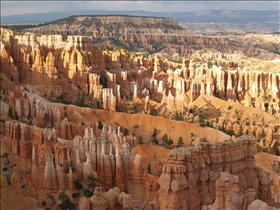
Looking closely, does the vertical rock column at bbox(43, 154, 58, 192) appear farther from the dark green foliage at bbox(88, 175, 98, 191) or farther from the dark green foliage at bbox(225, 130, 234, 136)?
the dark green foliage at bbox(225, 130, 234, 136)

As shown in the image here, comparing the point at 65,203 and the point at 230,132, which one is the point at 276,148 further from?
the point at 65,203

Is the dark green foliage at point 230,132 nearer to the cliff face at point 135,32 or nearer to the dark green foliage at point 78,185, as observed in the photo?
the dark green foliage at point 78,185

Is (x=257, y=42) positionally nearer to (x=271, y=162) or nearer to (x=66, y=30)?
(x=66, y=30)

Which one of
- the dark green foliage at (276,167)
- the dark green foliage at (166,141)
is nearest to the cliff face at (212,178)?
the dark green foliage at (276,167)

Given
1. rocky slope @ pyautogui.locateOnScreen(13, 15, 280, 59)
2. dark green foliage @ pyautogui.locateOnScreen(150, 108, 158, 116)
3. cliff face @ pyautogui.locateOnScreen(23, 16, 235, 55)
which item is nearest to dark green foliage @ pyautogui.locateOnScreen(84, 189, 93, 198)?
dark green foliage @ pyautogui.locateOnScreen(150, 108, 158, 116)

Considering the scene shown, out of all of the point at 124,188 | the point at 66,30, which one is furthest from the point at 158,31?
the point at 124,188

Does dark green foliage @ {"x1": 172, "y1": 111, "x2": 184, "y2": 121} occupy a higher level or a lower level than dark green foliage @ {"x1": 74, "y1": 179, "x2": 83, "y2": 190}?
lower

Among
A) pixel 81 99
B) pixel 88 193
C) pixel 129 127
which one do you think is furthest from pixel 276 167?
pixel 81 99
